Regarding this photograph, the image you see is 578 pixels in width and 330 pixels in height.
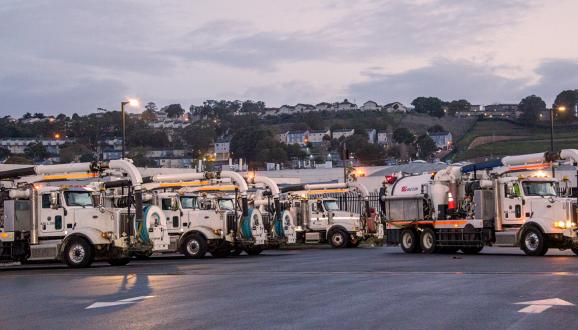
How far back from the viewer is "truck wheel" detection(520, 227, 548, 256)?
1117 inches

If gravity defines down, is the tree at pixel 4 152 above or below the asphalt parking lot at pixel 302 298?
above

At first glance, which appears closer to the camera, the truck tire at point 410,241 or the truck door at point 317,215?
the truck tire at point 410,241

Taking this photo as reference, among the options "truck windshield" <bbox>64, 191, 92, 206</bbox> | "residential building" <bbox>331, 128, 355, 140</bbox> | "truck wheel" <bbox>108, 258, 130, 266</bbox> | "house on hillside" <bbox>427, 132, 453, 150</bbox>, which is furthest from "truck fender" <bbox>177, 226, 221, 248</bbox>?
"residential building" <bbox>331, 128, 355, 140</bbox>

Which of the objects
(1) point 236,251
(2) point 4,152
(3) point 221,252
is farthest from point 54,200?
(2) point 4,152

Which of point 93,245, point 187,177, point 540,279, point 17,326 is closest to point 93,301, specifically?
point 17,326

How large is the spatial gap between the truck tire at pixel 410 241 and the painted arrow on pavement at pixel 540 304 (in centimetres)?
1937

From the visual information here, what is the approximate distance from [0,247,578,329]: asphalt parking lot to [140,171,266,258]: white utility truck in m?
10.4

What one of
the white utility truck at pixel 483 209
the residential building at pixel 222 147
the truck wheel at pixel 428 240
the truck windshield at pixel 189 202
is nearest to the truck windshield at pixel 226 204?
the truck windshield at pixel 189 202

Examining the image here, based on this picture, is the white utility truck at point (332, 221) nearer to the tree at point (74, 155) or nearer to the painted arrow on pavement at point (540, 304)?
the painted arrow on pavement at point (540, 304)

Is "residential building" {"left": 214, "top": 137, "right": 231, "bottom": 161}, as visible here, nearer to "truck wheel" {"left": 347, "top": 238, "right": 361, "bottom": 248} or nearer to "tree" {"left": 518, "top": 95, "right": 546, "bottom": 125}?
"tree" {"left": 518, "top": 95, "right": 546, "bottom": 125}

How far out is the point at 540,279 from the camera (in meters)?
18.0

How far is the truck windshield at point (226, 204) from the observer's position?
35906 millimetres

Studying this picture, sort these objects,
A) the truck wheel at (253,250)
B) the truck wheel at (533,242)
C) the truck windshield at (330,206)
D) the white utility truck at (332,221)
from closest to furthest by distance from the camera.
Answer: the truck wheel at (533,242)
the truck wheel at (253,250)
the white utility truck at (332,221)
the truck windshield at (330,206)

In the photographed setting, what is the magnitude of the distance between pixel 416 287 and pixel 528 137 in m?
123
